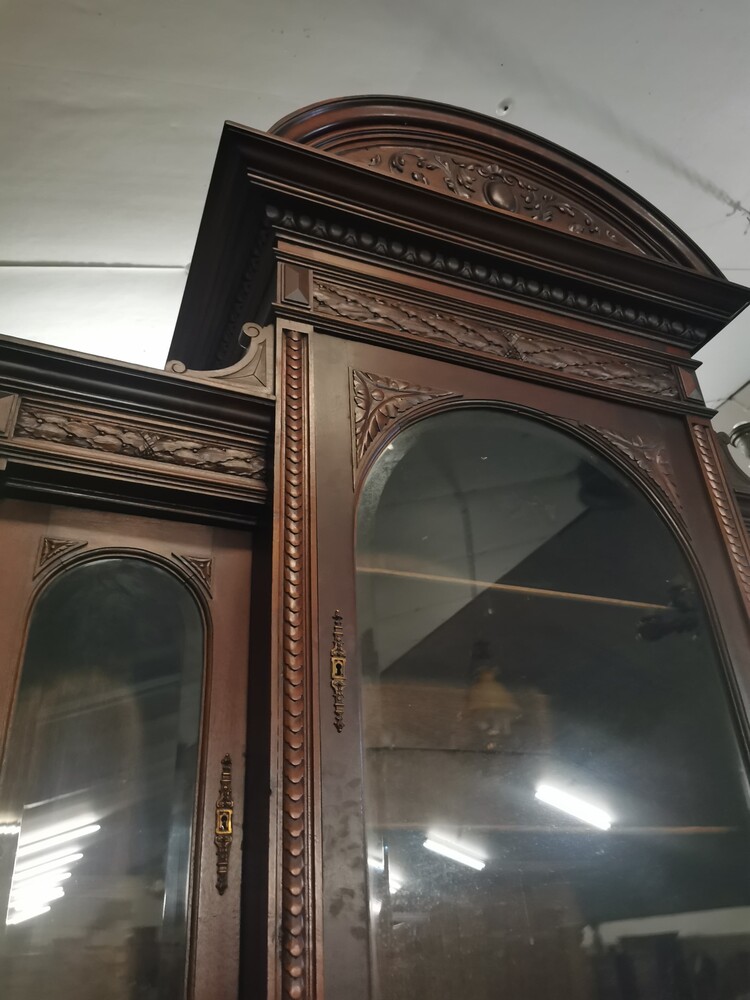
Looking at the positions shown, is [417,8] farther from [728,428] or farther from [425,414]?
[728,428]

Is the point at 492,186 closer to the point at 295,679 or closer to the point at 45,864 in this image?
the point at 295,679

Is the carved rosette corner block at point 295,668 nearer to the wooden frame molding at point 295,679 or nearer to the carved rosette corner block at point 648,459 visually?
the wooden frame molding at point 295,679

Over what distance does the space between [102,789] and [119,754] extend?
3 centimetres

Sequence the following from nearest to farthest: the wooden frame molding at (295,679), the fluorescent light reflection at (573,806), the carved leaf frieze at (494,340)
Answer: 1. the wooden frame molding at (295,679)
2. the fluorescent light reflection at (573,806)
3. the carved leaf frieze at (494,340)

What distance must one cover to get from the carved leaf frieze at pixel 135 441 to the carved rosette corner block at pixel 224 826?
0.94 feet

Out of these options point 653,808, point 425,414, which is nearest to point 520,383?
point 425,414

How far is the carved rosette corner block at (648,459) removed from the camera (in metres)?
1.02

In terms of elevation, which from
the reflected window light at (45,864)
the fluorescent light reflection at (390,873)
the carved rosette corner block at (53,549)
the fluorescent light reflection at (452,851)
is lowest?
the fluorescent light reflection at (390,873)

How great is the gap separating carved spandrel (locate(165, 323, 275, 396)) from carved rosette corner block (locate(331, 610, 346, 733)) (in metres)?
0.26

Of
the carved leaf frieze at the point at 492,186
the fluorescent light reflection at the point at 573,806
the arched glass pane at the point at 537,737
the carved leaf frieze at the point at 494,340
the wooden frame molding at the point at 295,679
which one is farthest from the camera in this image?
the carved leaf frieze at the point at 492,186

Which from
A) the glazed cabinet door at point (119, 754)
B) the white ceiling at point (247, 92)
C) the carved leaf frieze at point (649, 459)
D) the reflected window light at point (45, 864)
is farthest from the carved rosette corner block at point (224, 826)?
the white ceiling at point (247, 92)

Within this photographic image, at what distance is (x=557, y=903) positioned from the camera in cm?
76

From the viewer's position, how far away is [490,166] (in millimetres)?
1143

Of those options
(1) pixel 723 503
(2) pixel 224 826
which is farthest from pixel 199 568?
(1) pixel 723 503
